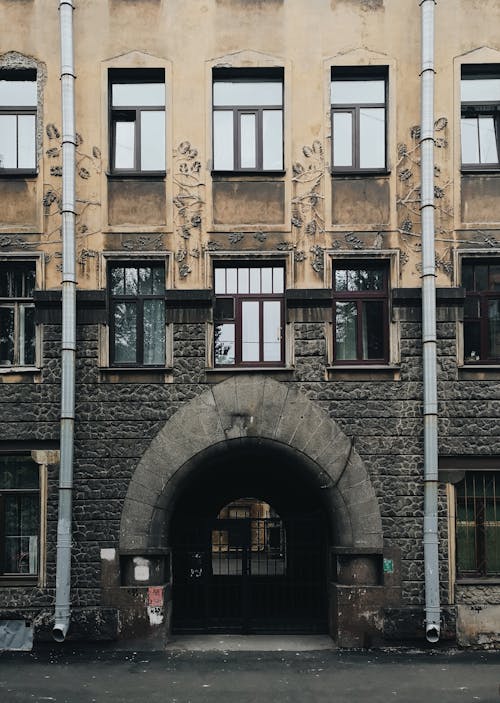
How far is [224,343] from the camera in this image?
1550 centimetres

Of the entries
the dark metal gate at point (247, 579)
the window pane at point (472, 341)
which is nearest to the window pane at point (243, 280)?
the window pane at point (472, 341)

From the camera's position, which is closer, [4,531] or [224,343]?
[4,531]

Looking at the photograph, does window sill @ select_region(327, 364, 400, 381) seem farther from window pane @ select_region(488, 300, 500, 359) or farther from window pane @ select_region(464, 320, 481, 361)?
window pane @ select_region(488, 300, 500, 359)

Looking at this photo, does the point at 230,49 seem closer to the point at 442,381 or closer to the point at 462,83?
the point at 462,83

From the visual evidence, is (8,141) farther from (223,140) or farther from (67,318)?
(223,140)

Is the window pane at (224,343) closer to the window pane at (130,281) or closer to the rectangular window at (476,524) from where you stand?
the window pane at (130,281)

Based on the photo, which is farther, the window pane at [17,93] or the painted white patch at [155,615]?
the window pane at [17,93]

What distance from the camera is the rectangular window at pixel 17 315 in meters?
15.5

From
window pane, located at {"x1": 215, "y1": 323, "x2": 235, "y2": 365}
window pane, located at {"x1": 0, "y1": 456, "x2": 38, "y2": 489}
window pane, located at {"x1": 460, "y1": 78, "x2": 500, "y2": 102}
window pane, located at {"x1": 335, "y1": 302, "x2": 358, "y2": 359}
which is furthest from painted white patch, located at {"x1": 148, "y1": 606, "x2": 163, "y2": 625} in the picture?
window pane, located at {"x1": 460, "y1": 78, "x2": 500, "y2": 102}

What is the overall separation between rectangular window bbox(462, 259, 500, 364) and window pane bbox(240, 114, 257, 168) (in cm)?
445

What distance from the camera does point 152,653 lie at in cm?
1442

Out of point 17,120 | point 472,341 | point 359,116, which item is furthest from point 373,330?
point 17,120

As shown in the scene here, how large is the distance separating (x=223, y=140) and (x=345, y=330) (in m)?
4.30

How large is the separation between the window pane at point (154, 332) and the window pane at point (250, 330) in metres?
1.50
